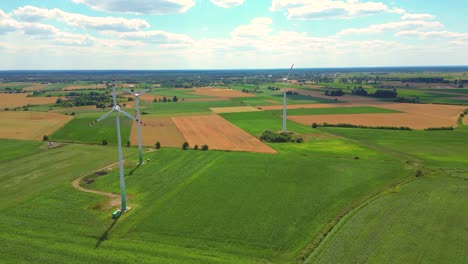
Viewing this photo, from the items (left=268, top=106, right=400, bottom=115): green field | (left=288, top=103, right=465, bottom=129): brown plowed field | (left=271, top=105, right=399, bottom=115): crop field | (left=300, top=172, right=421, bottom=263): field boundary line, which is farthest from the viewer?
(left=271, top=105, right=399, bottom=115): crop field

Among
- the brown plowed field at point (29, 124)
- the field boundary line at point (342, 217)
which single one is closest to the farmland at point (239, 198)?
the field boundary line at point (342, 217)

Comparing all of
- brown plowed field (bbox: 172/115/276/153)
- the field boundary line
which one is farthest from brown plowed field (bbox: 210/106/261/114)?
the field boundary line

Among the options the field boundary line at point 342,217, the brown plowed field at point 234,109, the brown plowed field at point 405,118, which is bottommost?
the field boundary line at point 342,217

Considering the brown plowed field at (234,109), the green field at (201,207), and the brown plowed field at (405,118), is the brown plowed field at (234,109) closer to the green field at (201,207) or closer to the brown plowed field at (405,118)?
the brown plowed field at (405,118)

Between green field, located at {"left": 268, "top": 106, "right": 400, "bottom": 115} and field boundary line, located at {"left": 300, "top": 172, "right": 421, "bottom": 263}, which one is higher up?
green field, located at {"left": 268, "top": 106, "right": 400, "bottom": 115}

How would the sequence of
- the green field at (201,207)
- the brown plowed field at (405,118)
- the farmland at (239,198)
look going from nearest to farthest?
1. the farmland at (239,198)
2. the green field at (201,207)
3. the brown plowed field at (405,118)

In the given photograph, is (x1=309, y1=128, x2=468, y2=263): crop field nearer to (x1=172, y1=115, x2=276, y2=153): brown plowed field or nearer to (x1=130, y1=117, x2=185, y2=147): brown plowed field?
(x1=172, y1=115, x2=276, y2=153): brown plowed field
